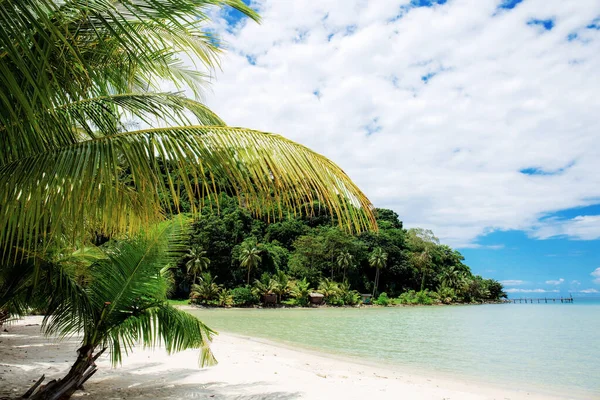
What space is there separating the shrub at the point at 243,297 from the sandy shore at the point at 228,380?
3201 cm

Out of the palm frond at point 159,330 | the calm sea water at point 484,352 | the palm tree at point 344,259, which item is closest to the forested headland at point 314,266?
the palm tree at point 344,259

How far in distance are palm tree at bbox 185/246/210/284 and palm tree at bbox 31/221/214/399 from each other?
39368 millimetres

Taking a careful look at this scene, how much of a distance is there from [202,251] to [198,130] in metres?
43.1

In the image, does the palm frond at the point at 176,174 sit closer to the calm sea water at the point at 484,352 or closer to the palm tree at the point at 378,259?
the calm sea water at the point at 484,352

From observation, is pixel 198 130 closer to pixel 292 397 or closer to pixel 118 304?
pixel 118 304

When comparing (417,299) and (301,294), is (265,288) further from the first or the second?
(417,299)

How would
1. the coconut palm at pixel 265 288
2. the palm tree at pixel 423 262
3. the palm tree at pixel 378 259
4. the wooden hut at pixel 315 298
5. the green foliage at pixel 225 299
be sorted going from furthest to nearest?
the palm tree at pixel 423 262 → the palm tree at pixel 378 259 → the wooden hut at pixel 315 298 → the coconut palm at pixel 265 288 → the green foliage at pixel 225 299

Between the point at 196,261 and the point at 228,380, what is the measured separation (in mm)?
38068

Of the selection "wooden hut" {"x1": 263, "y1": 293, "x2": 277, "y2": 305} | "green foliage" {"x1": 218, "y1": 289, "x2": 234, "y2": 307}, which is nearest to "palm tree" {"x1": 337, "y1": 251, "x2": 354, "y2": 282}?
"wooden hut" {"x1": 263, "y1": 293, "x2": 277, "y2": 305}

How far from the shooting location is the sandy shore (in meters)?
5.62

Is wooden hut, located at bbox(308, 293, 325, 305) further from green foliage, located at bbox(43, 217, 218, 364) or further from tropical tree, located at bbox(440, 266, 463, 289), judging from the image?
green foliage, located at bbox(43, 217, 218, 364)

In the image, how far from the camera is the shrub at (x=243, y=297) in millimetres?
41406

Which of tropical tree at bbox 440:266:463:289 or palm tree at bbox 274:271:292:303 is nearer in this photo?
palm tree at bbox 274:271:292:303

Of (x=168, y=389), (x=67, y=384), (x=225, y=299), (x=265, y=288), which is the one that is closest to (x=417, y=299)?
(x=265, y=288)
